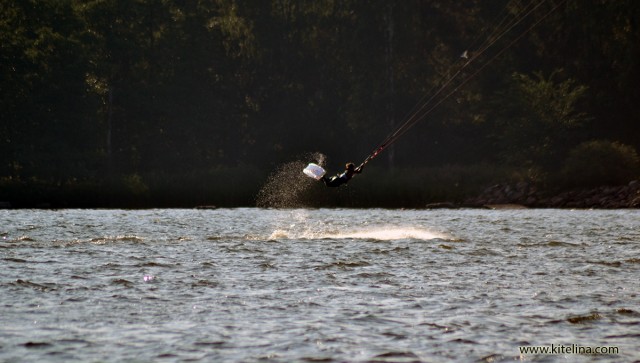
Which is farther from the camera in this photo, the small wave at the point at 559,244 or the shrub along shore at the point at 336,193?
the shrub along shore at the point at 336,193

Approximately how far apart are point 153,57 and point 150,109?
4278 mm

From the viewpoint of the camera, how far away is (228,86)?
300 ft

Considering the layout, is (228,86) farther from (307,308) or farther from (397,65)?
(307,308)

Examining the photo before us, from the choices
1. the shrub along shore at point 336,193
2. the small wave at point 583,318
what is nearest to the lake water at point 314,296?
the small wave at point 583,318

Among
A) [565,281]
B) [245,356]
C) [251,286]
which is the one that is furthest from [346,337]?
[565,281]

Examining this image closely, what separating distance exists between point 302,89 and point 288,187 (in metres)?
19.2

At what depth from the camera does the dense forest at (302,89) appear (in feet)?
250

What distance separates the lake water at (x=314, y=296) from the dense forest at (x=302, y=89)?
34.4 m

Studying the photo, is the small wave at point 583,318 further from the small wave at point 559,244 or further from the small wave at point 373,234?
the small wave at point 373,234

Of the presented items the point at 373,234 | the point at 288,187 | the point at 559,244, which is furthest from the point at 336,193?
the point at 559,244

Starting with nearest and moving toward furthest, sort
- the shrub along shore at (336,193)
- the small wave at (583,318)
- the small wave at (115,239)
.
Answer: the small wave at (583,318) < the small wave at (115,239) < the shrub along shore at (336,193)

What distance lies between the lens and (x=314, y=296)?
1961cm

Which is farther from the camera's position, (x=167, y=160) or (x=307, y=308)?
(x=167, y=160)

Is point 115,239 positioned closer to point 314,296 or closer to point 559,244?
point 559,244
